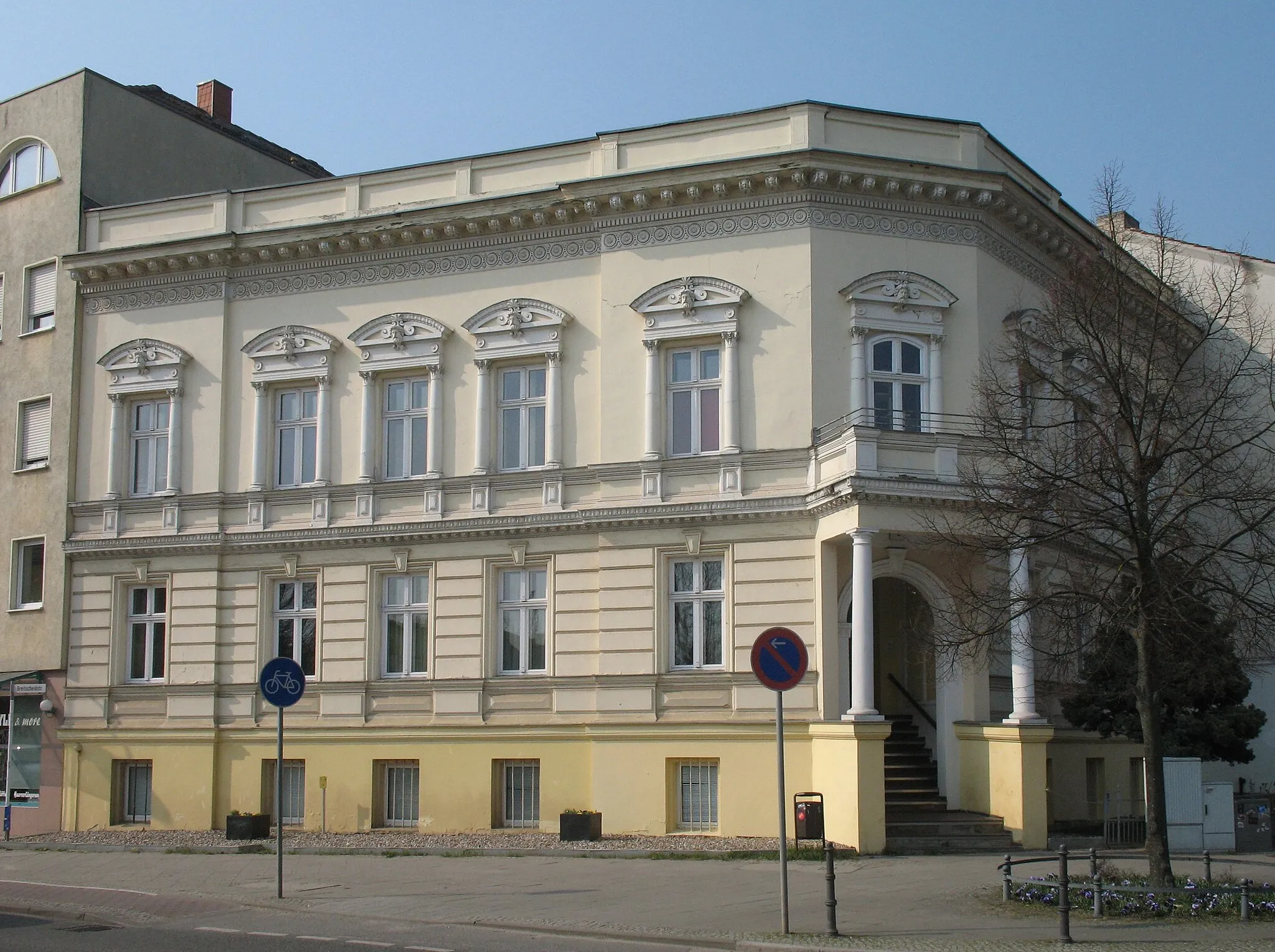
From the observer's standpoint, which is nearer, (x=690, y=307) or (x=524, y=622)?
(x=690, y=307)

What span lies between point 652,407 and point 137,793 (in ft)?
43.1

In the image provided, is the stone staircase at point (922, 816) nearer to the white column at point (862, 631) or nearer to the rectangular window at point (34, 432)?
the white column at point (862, 631)

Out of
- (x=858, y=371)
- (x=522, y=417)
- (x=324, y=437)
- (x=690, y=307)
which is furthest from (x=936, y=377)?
(x=324, y=437)

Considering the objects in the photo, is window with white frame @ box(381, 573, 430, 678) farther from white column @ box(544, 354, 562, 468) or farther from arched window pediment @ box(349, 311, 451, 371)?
arched window pediment @ box(349, 311, 451, 371)

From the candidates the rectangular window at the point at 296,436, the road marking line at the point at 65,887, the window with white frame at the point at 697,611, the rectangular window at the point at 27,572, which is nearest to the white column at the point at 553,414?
the window with white frame at the point at 697,611

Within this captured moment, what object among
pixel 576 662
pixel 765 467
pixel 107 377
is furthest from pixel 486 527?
pixel 107 377

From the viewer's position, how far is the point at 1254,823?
25.4m

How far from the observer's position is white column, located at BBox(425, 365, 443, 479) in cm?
2727

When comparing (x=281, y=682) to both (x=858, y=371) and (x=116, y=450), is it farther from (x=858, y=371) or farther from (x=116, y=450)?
(x=116, y=450)

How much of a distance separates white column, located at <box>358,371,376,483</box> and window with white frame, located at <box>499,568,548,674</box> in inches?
132

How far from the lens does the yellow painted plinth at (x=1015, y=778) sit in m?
22.7

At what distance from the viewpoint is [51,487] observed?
30422 millimetres

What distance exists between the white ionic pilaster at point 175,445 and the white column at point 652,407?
9.88 meters

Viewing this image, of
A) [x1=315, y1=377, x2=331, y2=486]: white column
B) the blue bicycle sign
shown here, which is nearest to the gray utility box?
the blue bicycle sign
